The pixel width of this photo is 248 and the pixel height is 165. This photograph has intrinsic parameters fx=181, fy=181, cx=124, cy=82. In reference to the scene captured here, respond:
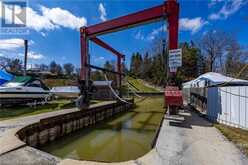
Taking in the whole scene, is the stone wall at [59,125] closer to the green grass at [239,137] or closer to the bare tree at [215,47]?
the green grass at [239,137]

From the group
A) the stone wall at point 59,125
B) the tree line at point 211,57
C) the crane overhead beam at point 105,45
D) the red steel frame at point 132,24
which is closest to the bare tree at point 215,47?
the tree line at point 211,57

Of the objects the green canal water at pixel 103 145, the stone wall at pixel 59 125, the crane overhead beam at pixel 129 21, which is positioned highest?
the crane overhead beam at pixel 129 21

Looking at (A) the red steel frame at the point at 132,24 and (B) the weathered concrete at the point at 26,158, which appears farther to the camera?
(A) the red steel frame at the point at 132,24

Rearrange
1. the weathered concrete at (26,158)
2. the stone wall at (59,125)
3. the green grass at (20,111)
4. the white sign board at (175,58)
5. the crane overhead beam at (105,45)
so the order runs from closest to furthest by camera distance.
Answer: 1. the weathered concrete at (26,158)
2. the stone wall at (59,125)
3. the white sign board at (175,58)
4. the green grass at (20,111)
5. the crane overhead beam at (105,45)

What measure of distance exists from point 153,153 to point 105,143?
3.11 meters

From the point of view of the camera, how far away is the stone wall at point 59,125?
498cm

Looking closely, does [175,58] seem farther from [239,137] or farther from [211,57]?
[211,57]

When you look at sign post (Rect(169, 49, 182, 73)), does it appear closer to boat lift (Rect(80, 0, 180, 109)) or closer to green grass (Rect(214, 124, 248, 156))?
boat lift (Rect(80, 0, 180, 109))

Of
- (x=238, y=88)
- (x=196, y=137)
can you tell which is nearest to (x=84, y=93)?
(x=196, y=137)

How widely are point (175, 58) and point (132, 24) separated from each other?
118 inches

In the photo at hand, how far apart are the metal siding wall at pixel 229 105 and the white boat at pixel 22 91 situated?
8733mm

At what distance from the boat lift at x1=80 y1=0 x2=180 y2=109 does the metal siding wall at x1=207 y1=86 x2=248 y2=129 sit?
1744mm

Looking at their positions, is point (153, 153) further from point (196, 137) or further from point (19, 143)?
point (19, 143)

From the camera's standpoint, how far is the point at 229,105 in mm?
5785
